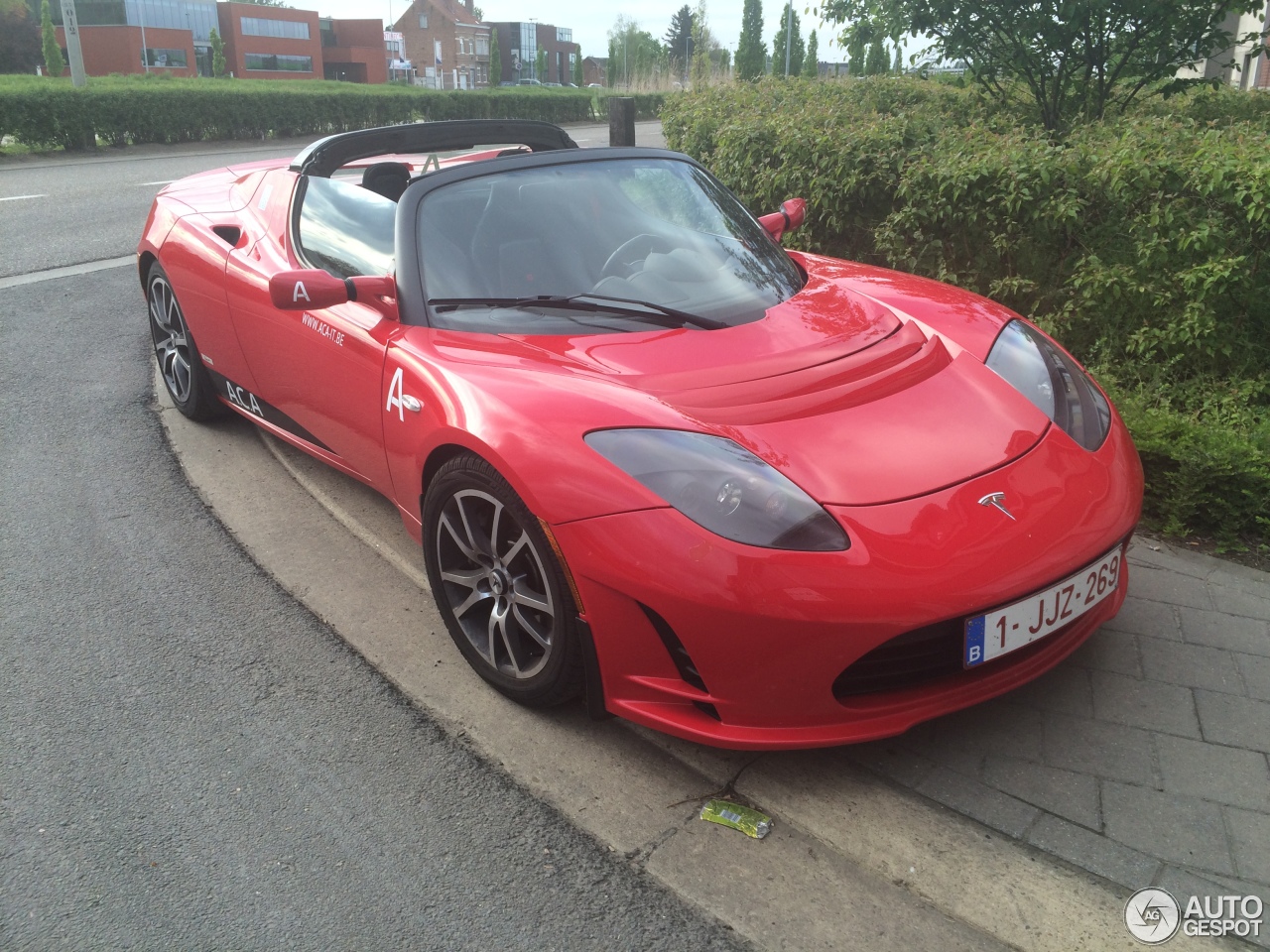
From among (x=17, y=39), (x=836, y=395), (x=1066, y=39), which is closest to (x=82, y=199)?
(x=1066, y=39)

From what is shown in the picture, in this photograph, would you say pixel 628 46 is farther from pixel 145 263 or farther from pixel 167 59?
pixel 145 263

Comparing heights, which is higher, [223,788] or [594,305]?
[594,305]

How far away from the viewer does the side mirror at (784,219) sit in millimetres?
3924

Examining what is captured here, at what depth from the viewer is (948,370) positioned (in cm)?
280

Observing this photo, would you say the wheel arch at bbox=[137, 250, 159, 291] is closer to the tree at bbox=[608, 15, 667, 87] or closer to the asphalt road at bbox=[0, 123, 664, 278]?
the asphalt road at bbox=[0, 123, 664, 278]

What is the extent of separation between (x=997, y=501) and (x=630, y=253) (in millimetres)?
1426

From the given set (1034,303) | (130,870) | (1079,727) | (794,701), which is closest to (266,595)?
(130,870)

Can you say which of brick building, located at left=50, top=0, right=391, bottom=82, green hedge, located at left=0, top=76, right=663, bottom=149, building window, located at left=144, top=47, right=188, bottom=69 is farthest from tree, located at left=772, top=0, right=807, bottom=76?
building window, located at left=144, top=47, right=188, bottom=69

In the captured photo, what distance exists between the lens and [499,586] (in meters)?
2.68

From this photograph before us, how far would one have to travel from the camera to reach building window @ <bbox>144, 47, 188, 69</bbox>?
6662 cm

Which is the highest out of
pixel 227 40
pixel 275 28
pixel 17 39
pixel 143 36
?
pixel 275 28

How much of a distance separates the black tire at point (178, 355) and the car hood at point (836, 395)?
2.37 metres

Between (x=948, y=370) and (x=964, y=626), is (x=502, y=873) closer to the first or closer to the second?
(x=964, y=626)

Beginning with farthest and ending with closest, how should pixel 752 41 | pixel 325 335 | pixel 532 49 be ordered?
pixel 532 49 < pixel 752 41 < pixel 325 335
